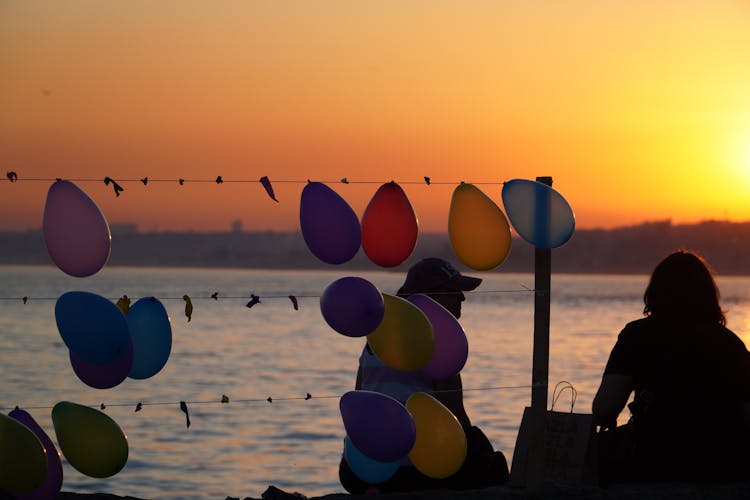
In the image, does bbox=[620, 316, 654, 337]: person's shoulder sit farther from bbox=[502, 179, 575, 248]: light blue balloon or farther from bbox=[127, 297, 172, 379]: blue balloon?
bbox=[127, 297, 172, 379]: blue balloon

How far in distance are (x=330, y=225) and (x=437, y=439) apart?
1094 millimetres

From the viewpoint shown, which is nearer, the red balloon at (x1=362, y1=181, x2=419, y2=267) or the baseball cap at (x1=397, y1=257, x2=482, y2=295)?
the red balloon at (x1=362, y1=181, x2=419, y2=267)

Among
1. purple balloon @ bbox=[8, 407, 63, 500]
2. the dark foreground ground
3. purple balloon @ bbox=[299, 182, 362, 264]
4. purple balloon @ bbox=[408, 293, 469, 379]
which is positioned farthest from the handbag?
purple balloon @ bbox=[8, 407, 63, 500]

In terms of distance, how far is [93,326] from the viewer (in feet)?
16.3

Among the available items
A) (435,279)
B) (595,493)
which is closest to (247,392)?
(435,279)

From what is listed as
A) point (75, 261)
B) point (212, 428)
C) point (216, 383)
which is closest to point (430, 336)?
point (75, 261)

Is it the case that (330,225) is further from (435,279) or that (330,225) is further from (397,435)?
(397,435)

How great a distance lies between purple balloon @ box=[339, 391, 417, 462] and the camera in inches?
Answer: 199

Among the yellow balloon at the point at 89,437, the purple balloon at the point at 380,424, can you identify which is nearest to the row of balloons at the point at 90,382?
the yellow balloon at the point at 89,437

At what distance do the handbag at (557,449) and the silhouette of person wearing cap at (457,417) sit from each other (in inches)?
7.8

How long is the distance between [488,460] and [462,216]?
1174 millimetres

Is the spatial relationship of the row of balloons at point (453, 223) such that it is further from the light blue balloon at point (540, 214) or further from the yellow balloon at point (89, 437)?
the yellow balloon at point (89, 437)

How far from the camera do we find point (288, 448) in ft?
37.1

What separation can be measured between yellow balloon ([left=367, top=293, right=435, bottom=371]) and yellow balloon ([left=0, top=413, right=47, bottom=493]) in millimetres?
1523
